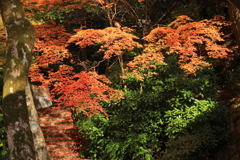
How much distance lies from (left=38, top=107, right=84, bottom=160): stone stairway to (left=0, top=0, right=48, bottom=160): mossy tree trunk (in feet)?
18.7

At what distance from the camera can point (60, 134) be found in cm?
1068

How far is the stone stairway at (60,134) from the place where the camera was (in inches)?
386

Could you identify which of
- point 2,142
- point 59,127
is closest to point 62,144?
point 59,127

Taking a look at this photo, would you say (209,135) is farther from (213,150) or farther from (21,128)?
(21,128)

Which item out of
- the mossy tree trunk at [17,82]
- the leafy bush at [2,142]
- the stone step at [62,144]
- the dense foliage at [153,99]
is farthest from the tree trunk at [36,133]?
the stone step at [62,144]

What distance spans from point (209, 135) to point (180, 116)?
1037 mm

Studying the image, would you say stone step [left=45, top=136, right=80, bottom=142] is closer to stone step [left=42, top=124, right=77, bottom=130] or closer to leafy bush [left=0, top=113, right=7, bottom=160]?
stone step [left=42, top=124, right=77, bottom=130]

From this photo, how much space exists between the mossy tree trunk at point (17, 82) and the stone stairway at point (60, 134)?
5.70 meters

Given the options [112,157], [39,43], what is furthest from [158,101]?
[39,43]

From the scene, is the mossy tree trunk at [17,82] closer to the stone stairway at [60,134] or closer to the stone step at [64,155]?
the stone stairway at [60,134]

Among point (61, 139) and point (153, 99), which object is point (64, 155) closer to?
point (61, 139)

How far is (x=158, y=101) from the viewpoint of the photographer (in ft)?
28.6

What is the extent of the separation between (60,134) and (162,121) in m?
4.61

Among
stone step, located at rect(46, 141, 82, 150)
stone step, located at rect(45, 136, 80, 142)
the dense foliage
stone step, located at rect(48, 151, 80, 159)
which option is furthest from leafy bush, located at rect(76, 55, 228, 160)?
stone step, located at rect(45, 136, 80, 142)
